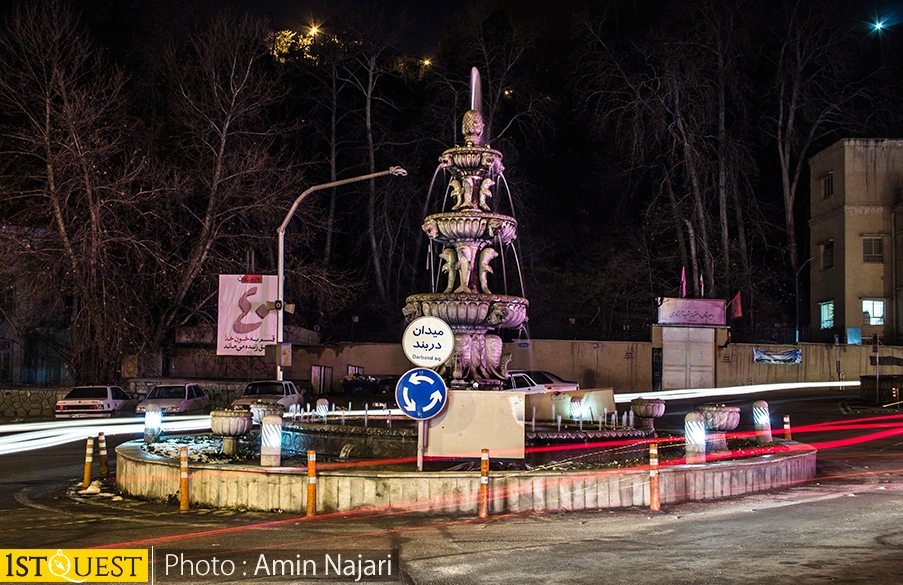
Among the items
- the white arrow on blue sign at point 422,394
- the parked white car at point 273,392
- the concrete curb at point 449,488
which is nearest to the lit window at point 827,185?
the parked white car at point 273,392

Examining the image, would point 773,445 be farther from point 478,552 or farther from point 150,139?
point 150,139

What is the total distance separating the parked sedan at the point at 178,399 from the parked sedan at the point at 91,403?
114cm

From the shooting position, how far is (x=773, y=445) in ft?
47.1

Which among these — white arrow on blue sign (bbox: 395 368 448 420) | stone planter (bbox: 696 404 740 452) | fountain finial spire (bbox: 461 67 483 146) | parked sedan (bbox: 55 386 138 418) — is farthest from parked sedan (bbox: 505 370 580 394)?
parked sedan (bbox: 55 386 138 418)

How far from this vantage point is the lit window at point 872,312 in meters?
45.5

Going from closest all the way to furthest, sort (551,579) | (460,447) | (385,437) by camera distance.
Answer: (551,579) → (460,447) → (385,437)

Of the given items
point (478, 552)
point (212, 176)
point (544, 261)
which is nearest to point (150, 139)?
point (212, 176)

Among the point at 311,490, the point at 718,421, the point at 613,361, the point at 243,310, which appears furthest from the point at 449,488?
the point at 613,361

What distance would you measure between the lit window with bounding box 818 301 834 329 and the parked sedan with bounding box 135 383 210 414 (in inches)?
1374

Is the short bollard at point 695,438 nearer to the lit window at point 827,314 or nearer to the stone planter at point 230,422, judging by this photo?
the stone planter at point 230,422

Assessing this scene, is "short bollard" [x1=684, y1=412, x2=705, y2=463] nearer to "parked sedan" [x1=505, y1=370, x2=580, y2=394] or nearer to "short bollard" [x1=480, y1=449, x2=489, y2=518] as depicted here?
"short bollard" [x1=480, y1=449, x2=489, y2=518]

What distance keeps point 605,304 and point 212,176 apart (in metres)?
21.7

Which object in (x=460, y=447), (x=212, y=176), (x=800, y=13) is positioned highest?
(x=800, y=13)

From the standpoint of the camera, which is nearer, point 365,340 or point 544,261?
point 365,340
